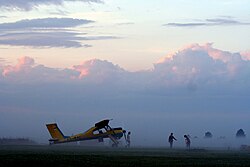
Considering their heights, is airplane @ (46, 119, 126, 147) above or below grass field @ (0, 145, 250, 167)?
above

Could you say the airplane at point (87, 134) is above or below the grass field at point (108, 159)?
above

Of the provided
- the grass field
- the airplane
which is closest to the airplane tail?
the airplane

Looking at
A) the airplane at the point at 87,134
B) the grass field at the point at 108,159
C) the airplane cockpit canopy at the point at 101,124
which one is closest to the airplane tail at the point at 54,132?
the airplane at the point at 87,134

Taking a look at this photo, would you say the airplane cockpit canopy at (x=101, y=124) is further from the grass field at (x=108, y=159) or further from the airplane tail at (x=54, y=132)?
the grass field at (x=108, y=159)

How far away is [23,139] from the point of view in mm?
105938

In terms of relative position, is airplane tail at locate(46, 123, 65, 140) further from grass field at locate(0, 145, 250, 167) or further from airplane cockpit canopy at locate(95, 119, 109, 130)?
grass field at locate(0, 145, 250, 167)

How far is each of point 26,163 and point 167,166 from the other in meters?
9.28

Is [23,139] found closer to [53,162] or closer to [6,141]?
[6,141]

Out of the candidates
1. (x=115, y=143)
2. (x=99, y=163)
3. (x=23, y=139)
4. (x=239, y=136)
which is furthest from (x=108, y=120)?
(x=239, y=136)

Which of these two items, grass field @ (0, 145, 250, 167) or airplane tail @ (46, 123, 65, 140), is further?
airplane tail @ (46, 123, 65, 140)

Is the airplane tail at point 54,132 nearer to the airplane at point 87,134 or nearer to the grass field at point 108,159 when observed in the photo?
the airplane at point 87,134

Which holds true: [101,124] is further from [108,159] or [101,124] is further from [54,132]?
[108,159]

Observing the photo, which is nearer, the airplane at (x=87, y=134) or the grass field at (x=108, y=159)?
the grass field at (x=108, y=159)

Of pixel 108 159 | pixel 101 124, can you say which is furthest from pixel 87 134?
pixel 108 159
